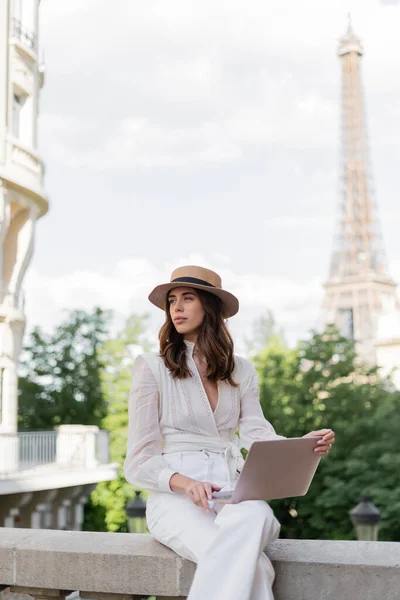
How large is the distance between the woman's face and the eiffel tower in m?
62.3

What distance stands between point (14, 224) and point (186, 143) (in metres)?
65.1

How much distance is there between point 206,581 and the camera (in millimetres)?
3311

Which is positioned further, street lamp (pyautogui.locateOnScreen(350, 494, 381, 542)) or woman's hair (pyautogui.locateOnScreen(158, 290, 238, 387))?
street lamp (pyautogui.locateOnScreen(350, 494, 381, 542))

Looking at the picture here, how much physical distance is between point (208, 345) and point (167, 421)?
383mm

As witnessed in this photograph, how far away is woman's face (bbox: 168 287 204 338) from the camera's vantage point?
160 inches

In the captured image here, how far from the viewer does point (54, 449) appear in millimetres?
22375

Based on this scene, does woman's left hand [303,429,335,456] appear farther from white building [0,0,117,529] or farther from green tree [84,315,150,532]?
green tree [84,315,150,532]

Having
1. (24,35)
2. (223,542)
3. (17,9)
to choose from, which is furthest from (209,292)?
(17,9)

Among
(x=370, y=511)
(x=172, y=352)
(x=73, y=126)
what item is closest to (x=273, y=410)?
(x=370, y=511)

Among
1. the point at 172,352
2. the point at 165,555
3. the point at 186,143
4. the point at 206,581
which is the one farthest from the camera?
the point at 186,143

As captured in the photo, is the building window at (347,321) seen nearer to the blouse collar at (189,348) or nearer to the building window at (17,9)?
the building window at (17,9)

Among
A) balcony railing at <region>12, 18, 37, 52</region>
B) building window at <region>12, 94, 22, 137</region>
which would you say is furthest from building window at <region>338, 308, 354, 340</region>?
building window at <region>12, 94, 22, 137</region>

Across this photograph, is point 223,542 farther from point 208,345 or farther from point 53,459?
point 53,459

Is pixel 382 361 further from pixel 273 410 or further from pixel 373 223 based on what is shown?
pixel 373 223
